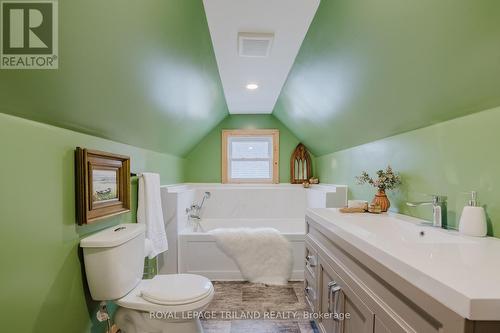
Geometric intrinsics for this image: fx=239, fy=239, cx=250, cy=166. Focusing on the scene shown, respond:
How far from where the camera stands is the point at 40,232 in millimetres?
1112

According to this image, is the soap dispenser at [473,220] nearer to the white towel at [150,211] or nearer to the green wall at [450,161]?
the green wall at [450,161]

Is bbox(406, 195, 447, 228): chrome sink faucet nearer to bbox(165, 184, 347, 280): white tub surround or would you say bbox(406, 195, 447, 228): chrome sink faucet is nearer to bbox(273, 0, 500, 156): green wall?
bbox(273, 0, 500, 156): green wall

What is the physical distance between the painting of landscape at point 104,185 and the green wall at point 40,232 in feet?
0.56

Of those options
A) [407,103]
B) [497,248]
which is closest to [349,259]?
[497,248]

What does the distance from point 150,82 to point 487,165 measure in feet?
6.44

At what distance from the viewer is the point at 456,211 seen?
1279 mm

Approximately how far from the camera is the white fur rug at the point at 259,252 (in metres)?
2.83

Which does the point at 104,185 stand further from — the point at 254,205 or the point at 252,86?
the point at 254,205

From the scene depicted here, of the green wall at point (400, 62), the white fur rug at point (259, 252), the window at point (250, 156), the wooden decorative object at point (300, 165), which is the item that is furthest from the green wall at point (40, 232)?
the wooden decorative object at point (300, 165)

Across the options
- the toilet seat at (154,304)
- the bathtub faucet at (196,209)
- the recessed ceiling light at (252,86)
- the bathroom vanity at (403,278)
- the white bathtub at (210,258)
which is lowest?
the white bathtub at (210,258)

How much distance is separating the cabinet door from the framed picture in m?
1.45

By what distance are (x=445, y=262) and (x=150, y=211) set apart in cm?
205

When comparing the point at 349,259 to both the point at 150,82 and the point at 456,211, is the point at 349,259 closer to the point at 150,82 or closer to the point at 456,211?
the point at 456,211

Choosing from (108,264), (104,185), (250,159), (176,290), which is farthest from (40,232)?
(250,159)
